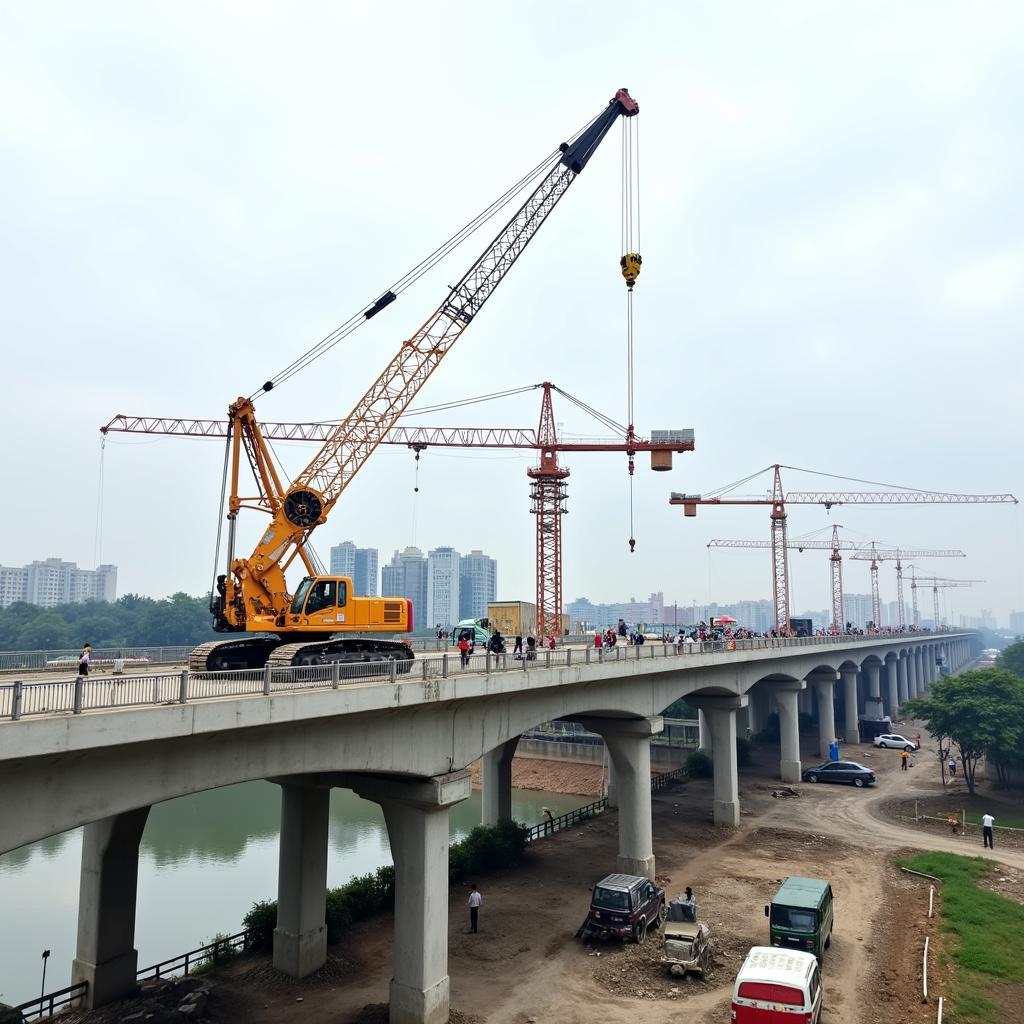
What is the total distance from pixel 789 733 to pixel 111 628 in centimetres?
11875

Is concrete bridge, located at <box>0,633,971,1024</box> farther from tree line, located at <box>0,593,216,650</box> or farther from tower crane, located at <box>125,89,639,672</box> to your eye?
tree line, located at <box>0,593,216,650</box>

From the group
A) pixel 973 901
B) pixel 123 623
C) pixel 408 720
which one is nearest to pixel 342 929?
pixel 408 720

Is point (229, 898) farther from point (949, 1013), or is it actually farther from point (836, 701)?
point (836, 701)

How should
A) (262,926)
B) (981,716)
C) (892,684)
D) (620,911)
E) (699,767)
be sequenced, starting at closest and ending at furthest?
(620,911) → (262,926) → (981,716) → (699,767) → (892,684)

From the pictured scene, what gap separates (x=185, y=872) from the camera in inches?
1757

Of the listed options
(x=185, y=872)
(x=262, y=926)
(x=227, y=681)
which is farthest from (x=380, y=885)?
(x=227, y=681)

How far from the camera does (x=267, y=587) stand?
2855 centimetres

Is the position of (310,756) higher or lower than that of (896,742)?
higher

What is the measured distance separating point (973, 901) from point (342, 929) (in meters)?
25.1

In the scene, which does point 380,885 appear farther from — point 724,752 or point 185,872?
point 724,752

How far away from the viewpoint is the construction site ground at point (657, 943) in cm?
2272

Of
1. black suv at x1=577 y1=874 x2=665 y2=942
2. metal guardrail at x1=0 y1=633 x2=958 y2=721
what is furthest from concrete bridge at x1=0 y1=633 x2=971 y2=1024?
black suv at x1=577 y1=874 x2=665 y2=942

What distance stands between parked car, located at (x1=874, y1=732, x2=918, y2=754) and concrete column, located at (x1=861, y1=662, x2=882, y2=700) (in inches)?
861

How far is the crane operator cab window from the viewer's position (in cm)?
2569
